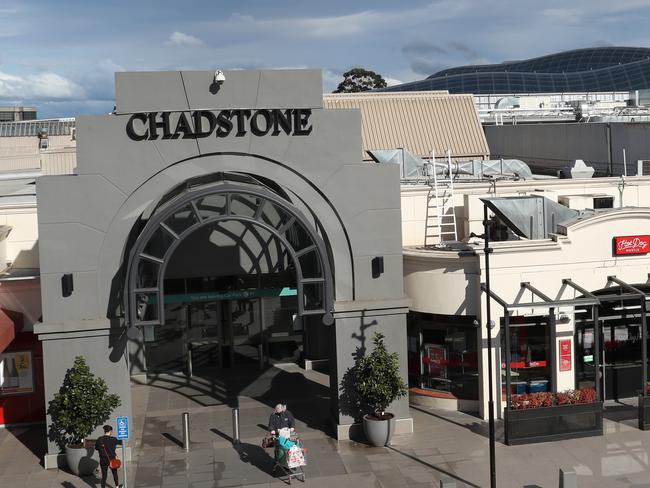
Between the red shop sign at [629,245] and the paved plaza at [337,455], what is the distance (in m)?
4.47

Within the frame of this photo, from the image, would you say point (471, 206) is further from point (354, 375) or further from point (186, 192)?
point (186, 192)

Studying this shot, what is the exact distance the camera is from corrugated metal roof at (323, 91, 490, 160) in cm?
4272

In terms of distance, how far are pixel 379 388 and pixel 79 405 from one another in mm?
7265

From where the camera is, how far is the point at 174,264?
28.7m

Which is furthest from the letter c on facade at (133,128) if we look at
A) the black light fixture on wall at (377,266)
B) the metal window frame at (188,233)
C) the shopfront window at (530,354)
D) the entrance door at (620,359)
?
the entrance door at (620,359)

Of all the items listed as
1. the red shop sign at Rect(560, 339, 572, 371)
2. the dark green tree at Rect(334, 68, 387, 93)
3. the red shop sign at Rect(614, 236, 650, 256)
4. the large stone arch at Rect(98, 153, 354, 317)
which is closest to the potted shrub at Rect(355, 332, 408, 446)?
the large stone arch at Rect(98, 153, 354, 317)

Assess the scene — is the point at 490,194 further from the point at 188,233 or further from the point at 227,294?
the point at 188,233

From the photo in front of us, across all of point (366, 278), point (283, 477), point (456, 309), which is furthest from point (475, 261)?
point (283, 477)

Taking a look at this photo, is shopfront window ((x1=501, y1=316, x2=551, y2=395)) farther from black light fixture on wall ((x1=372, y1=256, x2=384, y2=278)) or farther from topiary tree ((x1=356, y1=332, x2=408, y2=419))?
black light fixture on wall ((x1=372, y1=256, x2=384, y2=278))

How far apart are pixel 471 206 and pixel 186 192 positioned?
10026 mm

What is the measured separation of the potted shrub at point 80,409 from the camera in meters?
21.1

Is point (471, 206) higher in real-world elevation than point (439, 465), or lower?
higher

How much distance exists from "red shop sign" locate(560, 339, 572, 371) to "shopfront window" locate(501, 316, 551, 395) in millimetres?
334

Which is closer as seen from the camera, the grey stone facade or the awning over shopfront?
the grey stone facade
